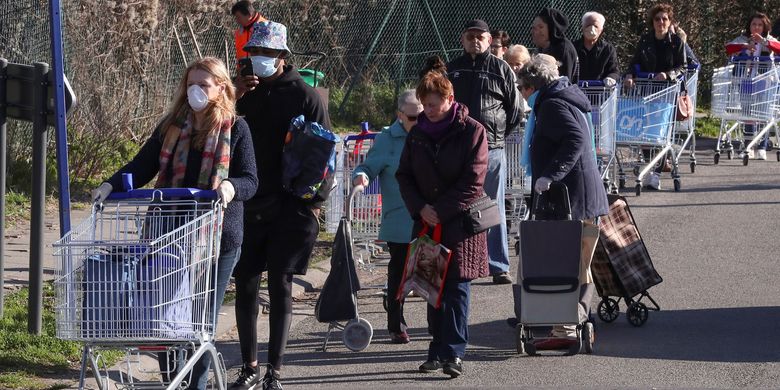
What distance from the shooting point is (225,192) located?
5.75 m

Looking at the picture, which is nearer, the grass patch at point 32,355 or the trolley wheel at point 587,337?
the grass patch at point 32,355

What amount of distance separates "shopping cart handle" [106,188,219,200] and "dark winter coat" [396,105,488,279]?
1852 millimetres

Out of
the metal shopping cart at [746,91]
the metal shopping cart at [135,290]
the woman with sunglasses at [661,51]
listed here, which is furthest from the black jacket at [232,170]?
the metal shopping cart at [746,91]

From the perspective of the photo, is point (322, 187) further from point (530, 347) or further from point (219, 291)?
point (530, 347)

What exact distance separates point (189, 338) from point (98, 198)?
749 mm

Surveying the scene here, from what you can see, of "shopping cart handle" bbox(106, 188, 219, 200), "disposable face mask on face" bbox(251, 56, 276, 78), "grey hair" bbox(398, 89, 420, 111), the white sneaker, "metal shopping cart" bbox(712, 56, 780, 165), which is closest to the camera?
"shopping cart handle" bbox(106, 188, 219, 200)

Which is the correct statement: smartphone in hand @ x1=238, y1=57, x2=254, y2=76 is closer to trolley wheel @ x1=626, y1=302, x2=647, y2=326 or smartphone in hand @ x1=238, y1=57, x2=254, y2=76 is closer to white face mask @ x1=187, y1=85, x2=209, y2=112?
white face mask @ x1=187, y1=85, x2=209, y2=112

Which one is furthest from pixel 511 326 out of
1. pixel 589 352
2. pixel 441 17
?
pixel 441 17

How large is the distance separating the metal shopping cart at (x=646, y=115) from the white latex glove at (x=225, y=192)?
8363 mm

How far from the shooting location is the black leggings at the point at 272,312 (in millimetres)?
6879

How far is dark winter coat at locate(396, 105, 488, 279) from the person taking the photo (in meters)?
7.21

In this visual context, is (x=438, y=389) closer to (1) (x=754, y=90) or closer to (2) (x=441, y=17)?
(1) (x=754, y=90)

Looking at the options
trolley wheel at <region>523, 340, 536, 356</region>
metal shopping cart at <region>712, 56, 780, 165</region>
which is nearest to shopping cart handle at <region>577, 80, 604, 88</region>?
metal shopping cart at <region>712, 56, 780, 165</region>

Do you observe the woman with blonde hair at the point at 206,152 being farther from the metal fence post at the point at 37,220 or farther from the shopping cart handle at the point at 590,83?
the shopping cart handle at the point at 590,83
